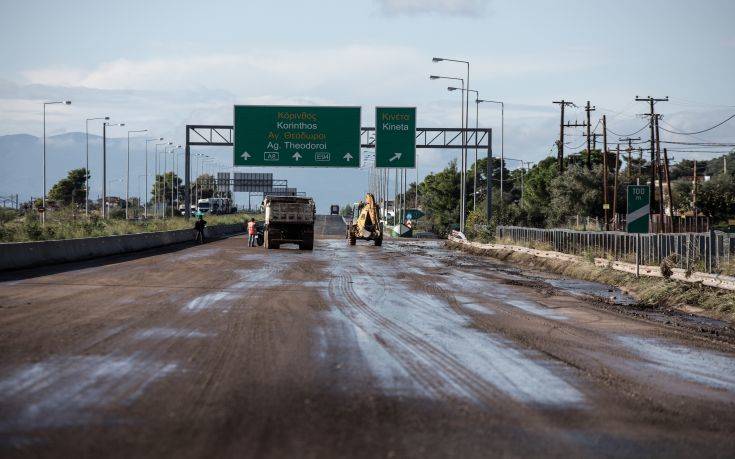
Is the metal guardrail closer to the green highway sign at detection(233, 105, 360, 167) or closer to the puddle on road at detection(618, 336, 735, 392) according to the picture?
the puddle on road at detection(618, 336, 735, 392)

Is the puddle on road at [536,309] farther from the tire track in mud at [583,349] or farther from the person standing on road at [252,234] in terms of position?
the person standing on road at [252,234]

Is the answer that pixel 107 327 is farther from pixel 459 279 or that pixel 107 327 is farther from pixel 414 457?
pixel 459 279

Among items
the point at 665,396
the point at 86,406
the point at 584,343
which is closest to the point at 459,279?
the point at 584,343

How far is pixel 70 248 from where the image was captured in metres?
32.0

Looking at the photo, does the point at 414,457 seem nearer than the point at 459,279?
Yes

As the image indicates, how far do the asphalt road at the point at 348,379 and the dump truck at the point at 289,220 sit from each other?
A: 27074 millimetres

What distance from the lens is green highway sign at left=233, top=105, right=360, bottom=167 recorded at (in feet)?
169

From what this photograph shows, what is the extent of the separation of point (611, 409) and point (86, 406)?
4.54 m

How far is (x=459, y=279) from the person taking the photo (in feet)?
83.8

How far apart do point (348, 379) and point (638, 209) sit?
1489cm

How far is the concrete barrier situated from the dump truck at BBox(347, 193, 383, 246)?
12422 mm

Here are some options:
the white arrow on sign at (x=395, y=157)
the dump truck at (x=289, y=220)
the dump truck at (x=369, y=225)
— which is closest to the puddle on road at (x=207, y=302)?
the dump truck at (x=289, y=220)

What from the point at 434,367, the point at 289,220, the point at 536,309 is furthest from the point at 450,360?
the point at 289,220

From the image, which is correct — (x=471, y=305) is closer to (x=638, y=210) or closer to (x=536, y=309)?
(x=536, y=309)
